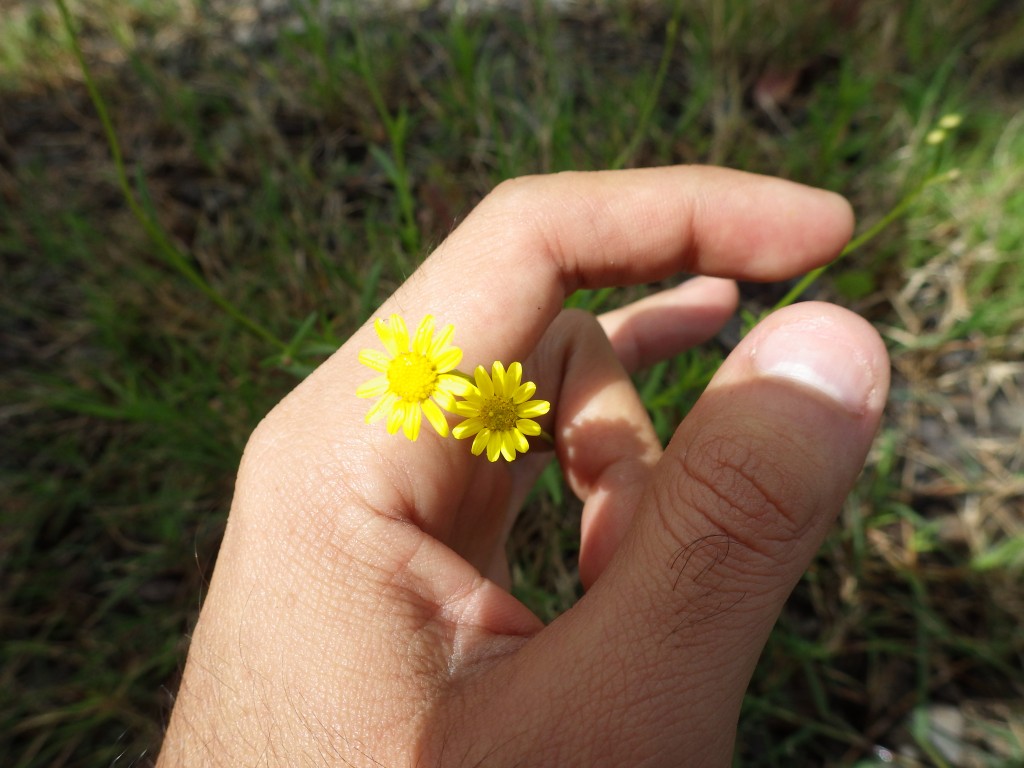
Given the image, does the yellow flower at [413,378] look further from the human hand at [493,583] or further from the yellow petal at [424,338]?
the human hand at [493,583]

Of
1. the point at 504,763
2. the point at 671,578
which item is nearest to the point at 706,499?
the point at 671,578

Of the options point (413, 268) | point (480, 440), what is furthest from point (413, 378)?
point (413, 268)

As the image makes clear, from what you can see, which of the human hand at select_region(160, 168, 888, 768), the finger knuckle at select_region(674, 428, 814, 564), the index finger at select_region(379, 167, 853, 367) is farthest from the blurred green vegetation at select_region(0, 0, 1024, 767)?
the finger knuckle at select_region(674, 428, 814, 564)

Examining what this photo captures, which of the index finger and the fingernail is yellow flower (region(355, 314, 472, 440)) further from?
the fingernail

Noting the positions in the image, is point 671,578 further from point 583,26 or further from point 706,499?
point 583,26

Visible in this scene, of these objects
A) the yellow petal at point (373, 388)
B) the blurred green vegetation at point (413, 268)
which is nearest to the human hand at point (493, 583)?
the yellow petal at point (373, 388)

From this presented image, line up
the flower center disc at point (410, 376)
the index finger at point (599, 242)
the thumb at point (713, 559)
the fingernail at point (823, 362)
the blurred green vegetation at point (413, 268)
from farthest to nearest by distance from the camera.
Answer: the blurred green vegetation at point (413, 268)
the index finger at point (599, 242)
the flower center disc at point (410, 376)
the fingernail at point (823, 362)
the thumb at point (713, 559)

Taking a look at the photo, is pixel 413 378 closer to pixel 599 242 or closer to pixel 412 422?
pixel 412 422
